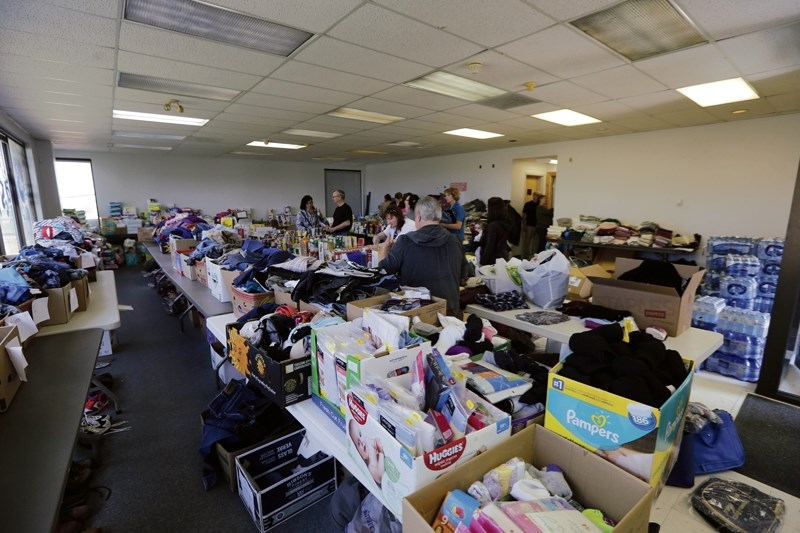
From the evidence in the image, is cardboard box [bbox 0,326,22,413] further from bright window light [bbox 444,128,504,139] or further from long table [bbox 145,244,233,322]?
bright window light [bbox 444,128,504,139]

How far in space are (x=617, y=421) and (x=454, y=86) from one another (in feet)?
11.2

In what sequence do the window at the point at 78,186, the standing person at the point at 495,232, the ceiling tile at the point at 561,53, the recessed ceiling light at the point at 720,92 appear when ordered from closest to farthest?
the ceiling tile at the point at 561,53 → the recessed ceiling light at the point at 720,92 → the standing person at the point at 495,232 → the window at the point at 78,186

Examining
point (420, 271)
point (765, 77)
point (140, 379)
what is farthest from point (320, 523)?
point (765, 77)

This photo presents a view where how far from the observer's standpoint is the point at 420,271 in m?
2.43

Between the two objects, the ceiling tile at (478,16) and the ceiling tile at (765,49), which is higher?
the ceiling tile at (478,16)

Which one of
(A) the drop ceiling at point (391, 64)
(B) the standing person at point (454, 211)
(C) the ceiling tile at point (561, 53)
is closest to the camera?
(A) the drop ceiling at point (391, 64)

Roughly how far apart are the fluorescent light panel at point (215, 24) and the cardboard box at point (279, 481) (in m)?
2.46

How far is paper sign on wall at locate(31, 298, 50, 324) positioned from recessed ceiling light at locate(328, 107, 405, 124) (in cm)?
338

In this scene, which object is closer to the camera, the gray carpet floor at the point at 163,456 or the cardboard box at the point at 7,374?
the cardboard box at the point at 7,374

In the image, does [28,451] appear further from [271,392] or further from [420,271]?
[420,271]

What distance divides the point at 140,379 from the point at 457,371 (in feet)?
10.7

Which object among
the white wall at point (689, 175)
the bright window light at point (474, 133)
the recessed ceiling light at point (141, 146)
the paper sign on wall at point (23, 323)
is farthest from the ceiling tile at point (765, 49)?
the recessed ceiling light at point (141, 146)

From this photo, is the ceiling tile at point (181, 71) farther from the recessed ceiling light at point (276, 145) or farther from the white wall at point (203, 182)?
the white wall at point (203, 182)

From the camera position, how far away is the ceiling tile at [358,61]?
8.82 feet
